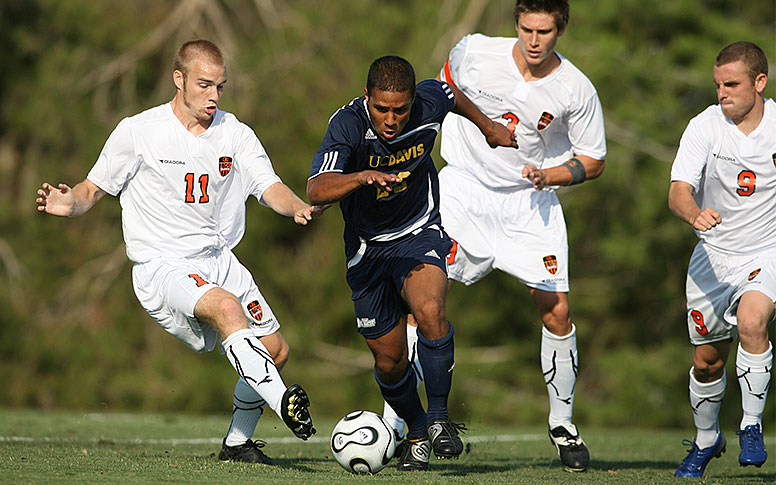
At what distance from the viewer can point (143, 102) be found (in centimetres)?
2000

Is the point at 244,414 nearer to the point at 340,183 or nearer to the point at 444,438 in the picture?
the point at 444,438

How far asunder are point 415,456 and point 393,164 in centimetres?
180

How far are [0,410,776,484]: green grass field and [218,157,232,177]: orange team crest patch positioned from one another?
5.72 feet

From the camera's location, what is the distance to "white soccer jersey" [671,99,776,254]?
653 cm

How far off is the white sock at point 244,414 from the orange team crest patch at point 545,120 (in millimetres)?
2776

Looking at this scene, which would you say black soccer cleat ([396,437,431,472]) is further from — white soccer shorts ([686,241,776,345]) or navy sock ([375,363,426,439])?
white soccer shorts ([686,241,776,345])

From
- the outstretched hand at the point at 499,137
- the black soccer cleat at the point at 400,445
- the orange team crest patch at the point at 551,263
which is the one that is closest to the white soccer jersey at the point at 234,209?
the outstretched hand at the point at 499,137

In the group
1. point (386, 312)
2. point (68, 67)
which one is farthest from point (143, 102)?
point (386, 312)

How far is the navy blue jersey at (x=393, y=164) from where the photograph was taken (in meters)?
5.81

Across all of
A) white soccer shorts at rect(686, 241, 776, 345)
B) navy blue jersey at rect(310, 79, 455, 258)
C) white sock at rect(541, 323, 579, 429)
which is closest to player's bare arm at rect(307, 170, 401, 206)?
navy blue jersey at rect(310, 79, 455, 258)

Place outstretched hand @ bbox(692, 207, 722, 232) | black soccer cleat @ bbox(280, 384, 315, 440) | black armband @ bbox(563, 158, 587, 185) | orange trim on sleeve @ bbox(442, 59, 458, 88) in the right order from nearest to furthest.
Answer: black soccer cleat @ bbox(280, 384, 315, 440) → outstretched hand @ bbox(692, 207, 722, 232) → black armband @ bbox(563, 158, 587, 185) → orange trim on sleeve @ bbox(442, 59, 458, 88)

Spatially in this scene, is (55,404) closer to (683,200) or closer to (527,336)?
(527,336)

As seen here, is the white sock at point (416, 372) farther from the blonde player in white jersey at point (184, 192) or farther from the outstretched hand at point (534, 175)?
the outstretched hand at point (534, 175)

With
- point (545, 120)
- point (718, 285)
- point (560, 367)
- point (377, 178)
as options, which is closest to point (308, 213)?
point (377, 178)
